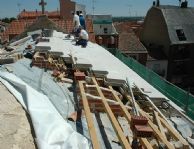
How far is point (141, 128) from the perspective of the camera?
5.33 m

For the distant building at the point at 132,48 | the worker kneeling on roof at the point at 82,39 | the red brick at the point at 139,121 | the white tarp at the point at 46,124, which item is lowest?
the distant building at the point at 132,48

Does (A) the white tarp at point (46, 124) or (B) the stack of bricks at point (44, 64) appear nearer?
(A) the white tarp at point (46, 124)

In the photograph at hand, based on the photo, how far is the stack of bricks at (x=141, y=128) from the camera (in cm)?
525

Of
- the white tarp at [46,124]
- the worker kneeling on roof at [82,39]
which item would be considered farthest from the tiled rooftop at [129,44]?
the white tarp at [46,124]

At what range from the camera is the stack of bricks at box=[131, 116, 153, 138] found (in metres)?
5.25

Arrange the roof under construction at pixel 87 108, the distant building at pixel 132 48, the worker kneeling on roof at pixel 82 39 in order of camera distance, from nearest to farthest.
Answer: the roof under construction at pixel 87 108
the worker kneeling on roof at pixel 82 39
the distant building at pixel 132 48

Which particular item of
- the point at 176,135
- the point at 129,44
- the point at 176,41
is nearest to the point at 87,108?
the point at 176,135

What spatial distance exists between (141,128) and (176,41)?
37.1 metres

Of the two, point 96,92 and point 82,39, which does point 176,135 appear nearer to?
point 96,92

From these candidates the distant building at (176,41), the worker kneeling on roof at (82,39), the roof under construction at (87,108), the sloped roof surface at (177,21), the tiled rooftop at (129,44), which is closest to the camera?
the roof under construction at (87,108)

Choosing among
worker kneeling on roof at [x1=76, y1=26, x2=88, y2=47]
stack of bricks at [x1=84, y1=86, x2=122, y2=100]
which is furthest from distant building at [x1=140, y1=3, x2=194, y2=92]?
stack of bricks at [x1=84, y1=86, x2=122, y2=100]

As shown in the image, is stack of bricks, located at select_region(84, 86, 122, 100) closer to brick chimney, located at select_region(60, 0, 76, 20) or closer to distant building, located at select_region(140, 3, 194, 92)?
brick chimney, located at select_region(60, 0, 76, 20)

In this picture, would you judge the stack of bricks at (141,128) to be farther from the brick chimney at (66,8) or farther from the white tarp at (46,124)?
the brick chimney at (66,8)

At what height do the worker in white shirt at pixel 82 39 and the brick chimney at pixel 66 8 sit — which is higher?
the brick chimney at pixel 66 8
